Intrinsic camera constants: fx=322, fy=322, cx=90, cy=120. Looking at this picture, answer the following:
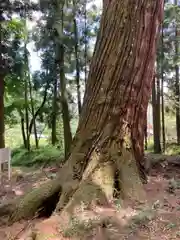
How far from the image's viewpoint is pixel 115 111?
361cm

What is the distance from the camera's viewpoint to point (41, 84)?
673 inches

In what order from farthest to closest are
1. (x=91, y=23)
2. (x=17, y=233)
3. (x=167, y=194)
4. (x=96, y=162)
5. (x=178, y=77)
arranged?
(x=178, y=77), (x=91, y=23), (x=167, y=194), (x=96, y=162), (x=17, y=233)

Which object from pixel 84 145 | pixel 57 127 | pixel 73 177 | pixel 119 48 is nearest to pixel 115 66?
pixel 119 48

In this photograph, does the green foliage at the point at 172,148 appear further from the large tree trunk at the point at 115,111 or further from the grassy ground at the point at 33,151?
the large tree trunk at the point at 115,111

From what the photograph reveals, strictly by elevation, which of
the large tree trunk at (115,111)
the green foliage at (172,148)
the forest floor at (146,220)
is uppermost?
the large tree trunk at (115,111)

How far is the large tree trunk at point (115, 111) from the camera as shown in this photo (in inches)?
137

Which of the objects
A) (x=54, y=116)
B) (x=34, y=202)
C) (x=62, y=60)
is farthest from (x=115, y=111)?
(x=54, y=116)

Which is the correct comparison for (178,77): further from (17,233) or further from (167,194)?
(17,233)

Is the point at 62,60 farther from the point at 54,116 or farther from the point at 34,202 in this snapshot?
the point at 34,202

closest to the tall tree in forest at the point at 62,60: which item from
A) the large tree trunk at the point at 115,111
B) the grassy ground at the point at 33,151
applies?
the grassy ground at the point at 33,151

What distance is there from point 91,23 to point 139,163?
482 inches

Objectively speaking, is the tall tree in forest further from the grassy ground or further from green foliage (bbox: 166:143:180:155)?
green foliage (bbox: 166:143:180:155)

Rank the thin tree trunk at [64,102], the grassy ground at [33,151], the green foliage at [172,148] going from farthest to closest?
1. the green foliage at [172,148]
2. the grassy ground at [33,151]
3. the thin tree trunk at [64,102]

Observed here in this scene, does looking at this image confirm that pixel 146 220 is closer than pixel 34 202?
Yes
